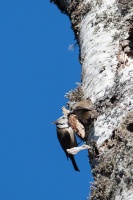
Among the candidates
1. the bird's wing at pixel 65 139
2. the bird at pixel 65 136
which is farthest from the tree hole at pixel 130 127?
the bird's wing at pixel 65 139

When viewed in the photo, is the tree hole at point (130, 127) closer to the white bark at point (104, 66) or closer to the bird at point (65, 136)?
the white bark at point (104, 66)

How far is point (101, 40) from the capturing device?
344 centimetres

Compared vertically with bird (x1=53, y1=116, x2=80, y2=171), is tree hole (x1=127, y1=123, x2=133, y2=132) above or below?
below

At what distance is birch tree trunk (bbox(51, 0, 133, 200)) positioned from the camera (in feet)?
8.43

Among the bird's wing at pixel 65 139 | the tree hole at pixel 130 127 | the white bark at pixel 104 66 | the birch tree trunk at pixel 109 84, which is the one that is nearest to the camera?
the birch tree trunk at pixel 109 84

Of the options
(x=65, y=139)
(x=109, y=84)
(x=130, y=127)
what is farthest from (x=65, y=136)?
(x=130, y=127)

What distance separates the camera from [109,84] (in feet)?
10.1

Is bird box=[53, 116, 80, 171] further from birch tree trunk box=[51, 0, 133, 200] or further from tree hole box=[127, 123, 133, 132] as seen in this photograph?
tree hole box=[127, 123, 133, 132]

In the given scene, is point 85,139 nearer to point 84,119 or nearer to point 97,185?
point 84,119

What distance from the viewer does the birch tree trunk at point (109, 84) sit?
257 centimetres

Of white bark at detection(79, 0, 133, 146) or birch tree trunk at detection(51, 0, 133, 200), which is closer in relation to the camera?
birch tree trunk at detection(51, 0, 133, 200)

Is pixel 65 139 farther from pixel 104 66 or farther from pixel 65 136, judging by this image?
pixel 104 66

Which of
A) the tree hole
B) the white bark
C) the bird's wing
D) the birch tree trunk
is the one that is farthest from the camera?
the bird's wing

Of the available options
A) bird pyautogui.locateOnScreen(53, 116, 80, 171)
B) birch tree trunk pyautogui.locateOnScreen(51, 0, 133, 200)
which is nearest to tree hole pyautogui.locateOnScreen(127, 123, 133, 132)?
birch tree trunk pyautogui.locateOnScreen(51, 0, 133, 200)
